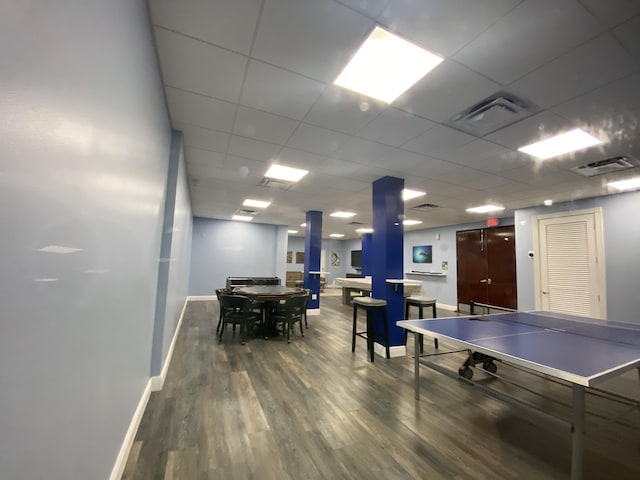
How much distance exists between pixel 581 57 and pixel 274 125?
2.42m

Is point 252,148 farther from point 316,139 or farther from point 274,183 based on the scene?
point 274,183

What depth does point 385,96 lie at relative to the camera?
7.18ft

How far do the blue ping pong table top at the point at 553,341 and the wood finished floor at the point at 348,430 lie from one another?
0.68m

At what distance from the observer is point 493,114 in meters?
2.37

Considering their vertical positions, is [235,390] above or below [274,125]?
below

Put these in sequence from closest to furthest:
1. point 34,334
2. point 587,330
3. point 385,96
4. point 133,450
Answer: point 34,334
point 133,450
point 385,96
point 587,330

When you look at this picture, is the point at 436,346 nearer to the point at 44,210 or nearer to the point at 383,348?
the point at 383,348

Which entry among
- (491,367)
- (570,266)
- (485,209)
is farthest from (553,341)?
(485,209)

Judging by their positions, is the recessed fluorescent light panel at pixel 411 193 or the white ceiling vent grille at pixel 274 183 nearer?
the white ceiling vent grille at pixel 274 183

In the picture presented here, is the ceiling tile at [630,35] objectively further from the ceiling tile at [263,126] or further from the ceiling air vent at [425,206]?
the ceiling air vent at [425,206]

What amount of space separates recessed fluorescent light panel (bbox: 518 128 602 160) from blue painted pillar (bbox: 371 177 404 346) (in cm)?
168

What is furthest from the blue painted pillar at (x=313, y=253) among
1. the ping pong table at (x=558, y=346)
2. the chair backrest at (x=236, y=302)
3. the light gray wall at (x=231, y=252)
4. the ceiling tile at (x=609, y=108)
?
the ceiling tile at (x=609, y=108)


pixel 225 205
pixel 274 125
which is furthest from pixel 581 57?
pixel 225 205

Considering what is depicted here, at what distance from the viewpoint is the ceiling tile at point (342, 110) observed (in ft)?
7.24
